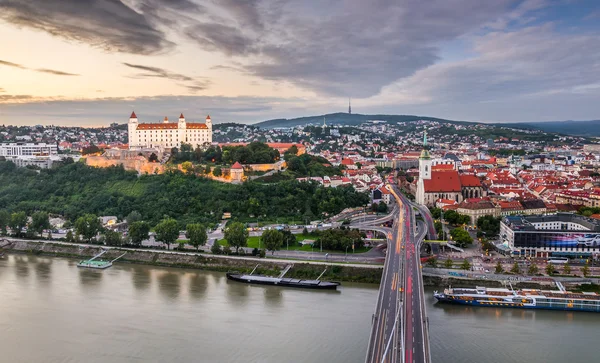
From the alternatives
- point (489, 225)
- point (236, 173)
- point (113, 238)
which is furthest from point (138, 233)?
point (489, 225)

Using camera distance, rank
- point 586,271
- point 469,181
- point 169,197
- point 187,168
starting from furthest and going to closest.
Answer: point 469,181, point 187,168, point 169,197, point 586,271

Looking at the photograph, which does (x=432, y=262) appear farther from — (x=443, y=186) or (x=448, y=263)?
(x=443, y=186)

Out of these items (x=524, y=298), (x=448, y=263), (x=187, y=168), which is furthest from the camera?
(x=187, y=168)

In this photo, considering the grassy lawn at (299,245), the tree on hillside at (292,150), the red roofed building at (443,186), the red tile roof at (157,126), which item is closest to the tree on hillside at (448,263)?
the grassy lawn at (299,245)

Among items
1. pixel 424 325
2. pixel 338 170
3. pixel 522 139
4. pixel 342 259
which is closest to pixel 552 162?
pixel 338 170

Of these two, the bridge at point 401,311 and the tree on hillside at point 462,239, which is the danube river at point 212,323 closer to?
the bridge at point 401,311

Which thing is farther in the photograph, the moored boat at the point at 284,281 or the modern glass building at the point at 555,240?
the modern glass building at the point at 555,240
